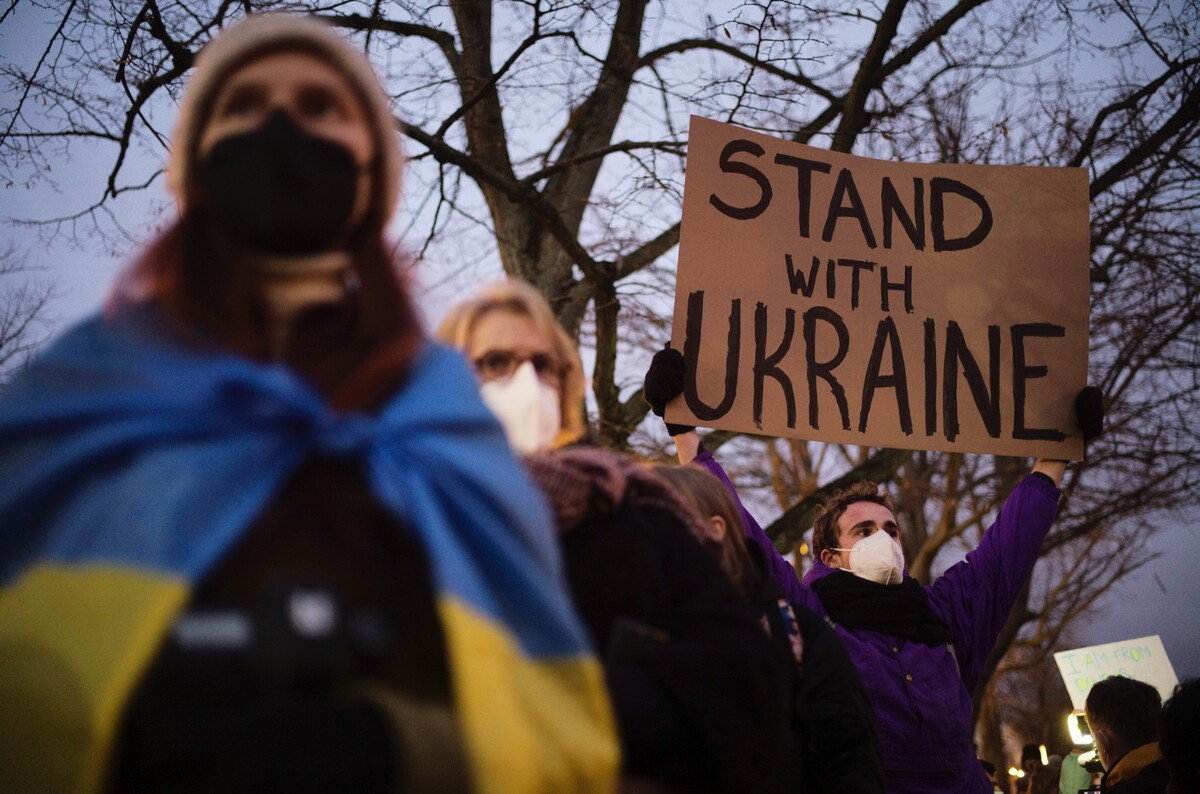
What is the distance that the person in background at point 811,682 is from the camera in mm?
2420

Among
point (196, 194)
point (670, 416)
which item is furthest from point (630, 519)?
point (670, 416)

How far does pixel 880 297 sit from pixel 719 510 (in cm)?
185

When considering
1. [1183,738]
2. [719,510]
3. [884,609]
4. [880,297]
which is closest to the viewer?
[719,510]

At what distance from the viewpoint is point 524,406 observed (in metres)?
1.95

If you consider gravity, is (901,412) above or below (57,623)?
above

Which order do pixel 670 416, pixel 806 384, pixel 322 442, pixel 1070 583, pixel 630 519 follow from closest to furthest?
pixel 322 442, pixel 630 519, pixel 670 416, pixel 806 384, pixel 1070 583

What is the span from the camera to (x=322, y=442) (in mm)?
1189

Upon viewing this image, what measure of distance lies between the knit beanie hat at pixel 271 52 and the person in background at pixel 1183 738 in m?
2.87

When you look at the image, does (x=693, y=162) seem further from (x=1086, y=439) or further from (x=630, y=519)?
(x=630, y=519)

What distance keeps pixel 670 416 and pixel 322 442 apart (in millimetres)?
2557

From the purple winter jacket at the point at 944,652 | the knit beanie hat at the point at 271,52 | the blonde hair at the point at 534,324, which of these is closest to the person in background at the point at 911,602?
the purple winter jacket at the point at 944,652

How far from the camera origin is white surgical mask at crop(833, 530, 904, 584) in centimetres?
368

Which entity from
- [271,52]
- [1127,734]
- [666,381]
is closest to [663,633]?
[271,52]

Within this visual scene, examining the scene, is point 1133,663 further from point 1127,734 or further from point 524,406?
point 524,406
